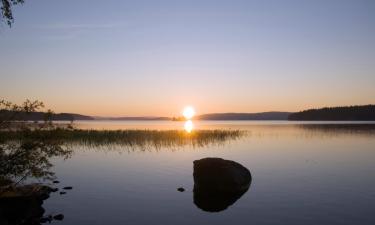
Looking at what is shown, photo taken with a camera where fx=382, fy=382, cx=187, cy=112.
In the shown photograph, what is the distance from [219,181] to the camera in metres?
22.6

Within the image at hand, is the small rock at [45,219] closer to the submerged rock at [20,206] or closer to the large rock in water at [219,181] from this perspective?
the submerged rock at [20,206]

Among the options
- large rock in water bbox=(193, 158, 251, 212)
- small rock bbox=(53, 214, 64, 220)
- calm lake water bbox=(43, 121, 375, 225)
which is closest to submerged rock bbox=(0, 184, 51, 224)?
small rock bbox=(53, 214, 64, 220)

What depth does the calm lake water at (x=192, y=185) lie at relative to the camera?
1753cm

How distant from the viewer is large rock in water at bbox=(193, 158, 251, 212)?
21719mm

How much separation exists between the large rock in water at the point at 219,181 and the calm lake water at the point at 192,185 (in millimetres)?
650

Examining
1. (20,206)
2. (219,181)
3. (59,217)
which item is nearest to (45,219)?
A: (59,217)

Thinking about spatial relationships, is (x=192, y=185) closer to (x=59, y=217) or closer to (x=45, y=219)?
(x=59, y=217)

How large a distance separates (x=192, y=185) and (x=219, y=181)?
9.52 feet

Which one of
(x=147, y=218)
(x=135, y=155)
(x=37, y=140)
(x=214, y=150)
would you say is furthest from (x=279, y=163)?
(x=37, y=140)

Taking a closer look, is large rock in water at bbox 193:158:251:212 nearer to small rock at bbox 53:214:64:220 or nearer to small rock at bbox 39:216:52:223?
small rock at bbox 53:214:64:220

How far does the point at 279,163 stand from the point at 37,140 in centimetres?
2429

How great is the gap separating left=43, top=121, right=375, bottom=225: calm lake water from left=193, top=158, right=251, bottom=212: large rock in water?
2.13 feet

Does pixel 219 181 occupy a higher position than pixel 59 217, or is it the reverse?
pixel 219 181

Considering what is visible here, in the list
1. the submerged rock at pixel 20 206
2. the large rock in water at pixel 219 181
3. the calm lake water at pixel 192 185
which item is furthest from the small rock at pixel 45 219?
the large rock in water at pixel 219 181
